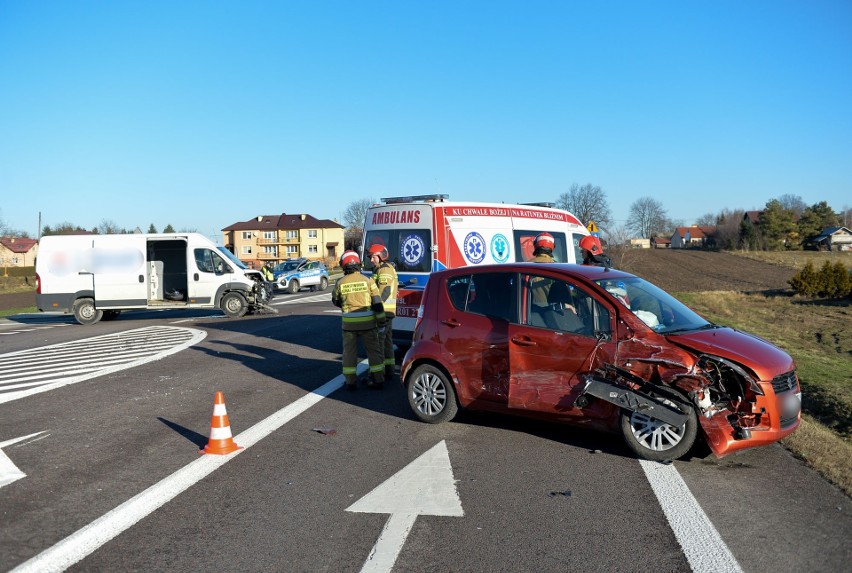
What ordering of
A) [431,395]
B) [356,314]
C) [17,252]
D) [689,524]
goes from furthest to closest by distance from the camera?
[17,252]
[356,314]
[431,395]
[689,524]

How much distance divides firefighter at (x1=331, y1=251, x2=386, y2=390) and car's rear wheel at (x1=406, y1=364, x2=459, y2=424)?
1860 millimetres

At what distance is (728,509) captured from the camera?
5.14 meters

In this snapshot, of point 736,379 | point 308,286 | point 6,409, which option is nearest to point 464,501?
point 736,379

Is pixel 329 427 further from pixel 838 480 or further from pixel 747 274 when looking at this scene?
pixel 747 274

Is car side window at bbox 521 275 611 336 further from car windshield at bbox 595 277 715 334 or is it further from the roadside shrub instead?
the roadside shrub

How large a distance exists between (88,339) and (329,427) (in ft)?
37.3

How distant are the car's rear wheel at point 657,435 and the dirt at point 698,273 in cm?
2902

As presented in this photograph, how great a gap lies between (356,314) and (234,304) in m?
13.2

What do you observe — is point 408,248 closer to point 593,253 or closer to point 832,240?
point 593,253

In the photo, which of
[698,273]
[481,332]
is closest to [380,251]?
[481,332]

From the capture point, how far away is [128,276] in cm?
2102

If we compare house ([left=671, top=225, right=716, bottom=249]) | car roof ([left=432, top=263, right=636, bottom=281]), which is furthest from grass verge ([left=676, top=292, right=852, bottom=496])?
house ([left=671, top=225, right=716, bottom=249])

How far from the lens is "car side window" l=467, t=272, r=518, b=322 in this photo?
727 centimetres

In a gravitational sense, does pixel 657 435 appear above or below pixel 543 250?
below
